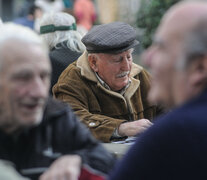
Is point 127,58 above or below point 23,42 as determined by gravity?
below

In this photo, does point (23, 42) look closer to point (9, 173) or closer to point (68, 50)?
point (9, 173)

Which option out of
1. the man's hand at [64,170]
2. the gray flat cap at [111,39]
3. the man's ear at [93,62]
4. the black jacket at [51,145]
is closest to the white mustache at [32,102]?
the black jacket at [51,145]

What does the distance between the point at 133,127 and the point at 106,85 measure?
1.53 feet

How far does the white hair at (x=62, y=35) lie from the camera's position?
18.7 feet

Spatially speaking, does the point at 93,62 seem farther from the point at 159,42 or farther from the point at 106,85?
the point at 159,42

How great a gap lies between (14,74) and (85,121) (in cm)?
184

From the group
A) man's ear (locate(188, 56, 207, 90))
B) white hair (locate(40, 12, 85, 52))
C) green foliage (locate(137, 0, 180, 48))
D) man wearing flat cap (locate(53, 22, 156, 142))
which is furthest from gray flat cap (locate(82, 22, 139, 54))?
green foliage (locate(137, 0, 180, 48))

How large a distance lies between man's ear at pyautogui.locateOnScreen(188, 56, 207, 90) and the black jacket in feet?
2.34

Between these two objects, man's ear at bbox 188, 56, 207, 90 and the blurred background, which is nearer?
man's ear at bbox 188, 56, 207, 90

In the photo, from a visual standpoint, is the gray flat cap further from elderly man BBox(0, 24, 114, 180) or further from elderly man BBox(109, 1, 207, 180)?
elderly man BBox(109, 1, 207, 180)

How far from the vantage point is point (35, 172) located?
2.56 meters

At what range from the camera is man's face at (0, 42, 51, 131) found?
238cm

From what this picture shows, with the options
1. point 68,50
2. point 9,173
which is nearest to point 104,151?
point 9,173

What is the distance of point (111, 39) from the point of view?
14.0 ft
